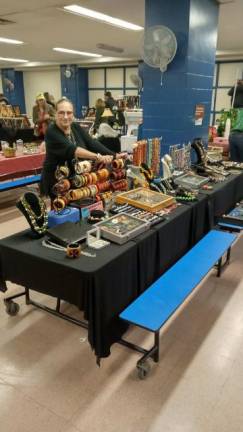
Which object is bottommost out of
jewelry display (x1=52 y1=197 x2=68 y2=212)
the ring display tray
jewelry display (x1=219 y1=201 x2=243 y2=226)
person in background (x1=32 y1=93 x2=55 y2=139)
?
jewelry display (x1=219 y1=201 x2=243 y2=226)

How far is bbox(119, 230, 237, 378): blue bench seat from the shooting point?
168 centimetres

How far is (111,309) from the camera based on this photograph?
1733 mm

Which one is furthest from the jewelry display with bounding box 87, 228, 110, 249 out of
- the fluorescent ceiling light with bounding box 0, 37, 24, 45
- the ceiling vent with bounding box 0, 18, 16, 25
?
the fluorescent ceiling light with bounding box 0, 37, 24, 45

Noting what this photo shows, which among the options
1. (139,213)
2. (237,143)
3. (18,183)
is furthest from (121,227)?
(237,143)

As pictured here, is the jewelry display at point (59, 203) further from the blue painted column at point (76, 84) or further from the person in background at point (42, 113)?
the blue painted column at point (76, 84)

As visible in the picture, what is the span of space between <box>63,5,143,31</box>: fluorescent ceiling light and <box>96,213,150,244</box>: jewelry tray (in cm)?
355

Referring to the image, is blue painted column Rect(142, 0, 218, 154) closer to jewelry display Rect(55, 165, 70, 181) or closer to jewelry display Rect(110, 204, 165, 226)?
jewelry display Rect(110, 204, 165, 226)

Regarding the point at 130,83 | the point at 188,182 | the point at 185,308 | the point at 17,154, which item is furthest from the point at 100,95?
the point at 185,308

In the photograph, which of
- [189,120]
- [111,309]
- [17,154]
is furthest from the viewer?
[17,154]

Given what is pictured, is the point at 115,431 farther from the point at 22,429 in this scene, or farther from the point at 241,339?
the point at 241,339

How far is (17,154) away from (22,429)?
3.76m

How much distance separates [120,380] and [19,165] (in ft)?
11.1

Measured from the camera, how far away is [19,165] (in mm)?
4484

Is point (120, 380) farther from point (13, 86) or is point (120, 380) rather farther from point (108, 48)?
point (13, 86)
